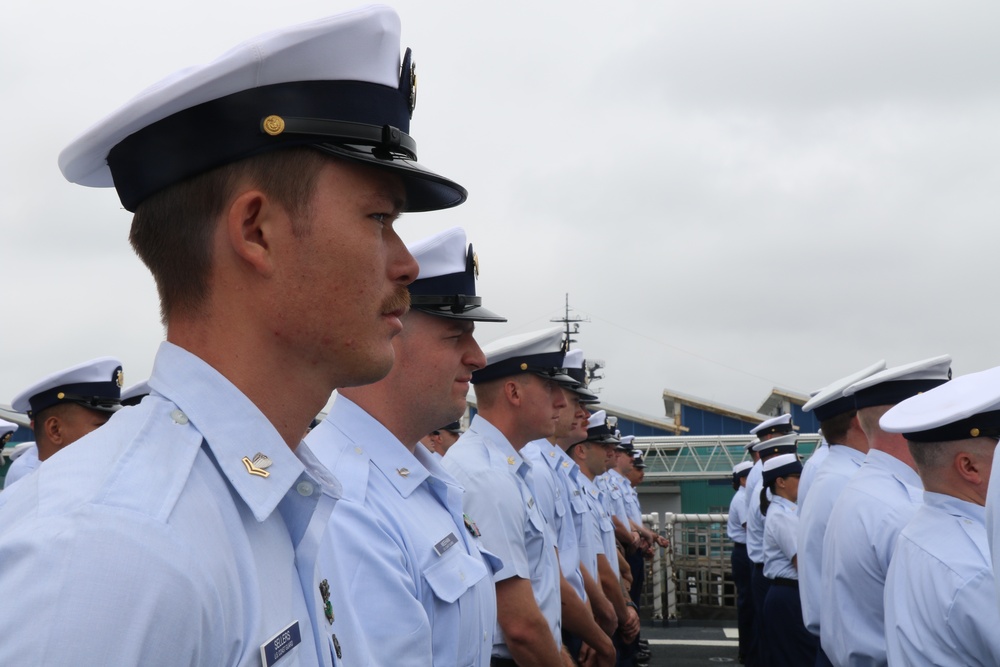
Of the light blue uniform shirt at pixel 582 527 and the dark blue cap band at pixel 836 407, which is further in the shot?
the light blue uniform shirt at pixel 582 527

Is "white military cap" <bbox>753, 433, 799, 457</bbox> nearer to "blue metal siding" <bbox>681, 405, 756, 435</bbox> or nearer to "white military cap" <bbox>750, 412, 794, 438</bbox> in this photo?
"white military cap" <bbox>750, 412, 794, 438</bbox>

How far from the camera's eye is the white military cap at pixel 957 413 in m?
3.99

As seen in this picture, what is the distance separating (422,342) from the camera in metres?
3.35

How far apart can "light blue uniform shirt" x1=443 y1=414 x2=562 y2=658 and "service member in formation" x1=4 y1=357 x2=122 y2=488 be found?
8.31 ft

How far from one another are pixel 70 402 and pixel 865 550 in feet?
14.6

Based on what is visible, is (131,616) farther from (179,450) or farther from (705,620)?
(705,620)

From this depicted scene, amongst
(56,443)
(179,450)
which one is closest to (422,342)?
(179,450)

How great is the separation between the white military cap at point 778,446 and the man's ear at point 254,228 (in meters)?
10.2

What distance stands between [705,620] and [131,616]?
669 inches

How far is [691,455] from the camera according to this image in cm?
2967

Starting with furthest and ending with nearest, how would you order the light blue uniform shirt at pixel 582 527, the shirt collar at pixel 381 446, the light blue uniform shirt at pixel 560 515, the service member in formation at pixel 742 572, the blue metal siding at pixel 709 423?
the blue metal siding at pixel 709 423, the service member in formation at pixel 742 572, the light blue uniform shirt at pixel 582 527, the light blue uniform shirt at pixel 560 515, the shirt collar at pixel 381 446

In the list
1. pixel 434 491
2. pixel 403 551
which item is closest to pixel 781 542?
pixel 434 491

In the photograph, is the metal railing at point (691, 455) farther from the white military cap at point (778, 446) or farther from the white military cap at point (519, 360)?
the white military cap at point (519, 360)

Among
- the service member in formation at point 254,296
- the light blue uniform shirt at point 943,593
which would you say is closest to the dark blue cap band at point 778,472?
the light blue uniform shirt at point 943,593
